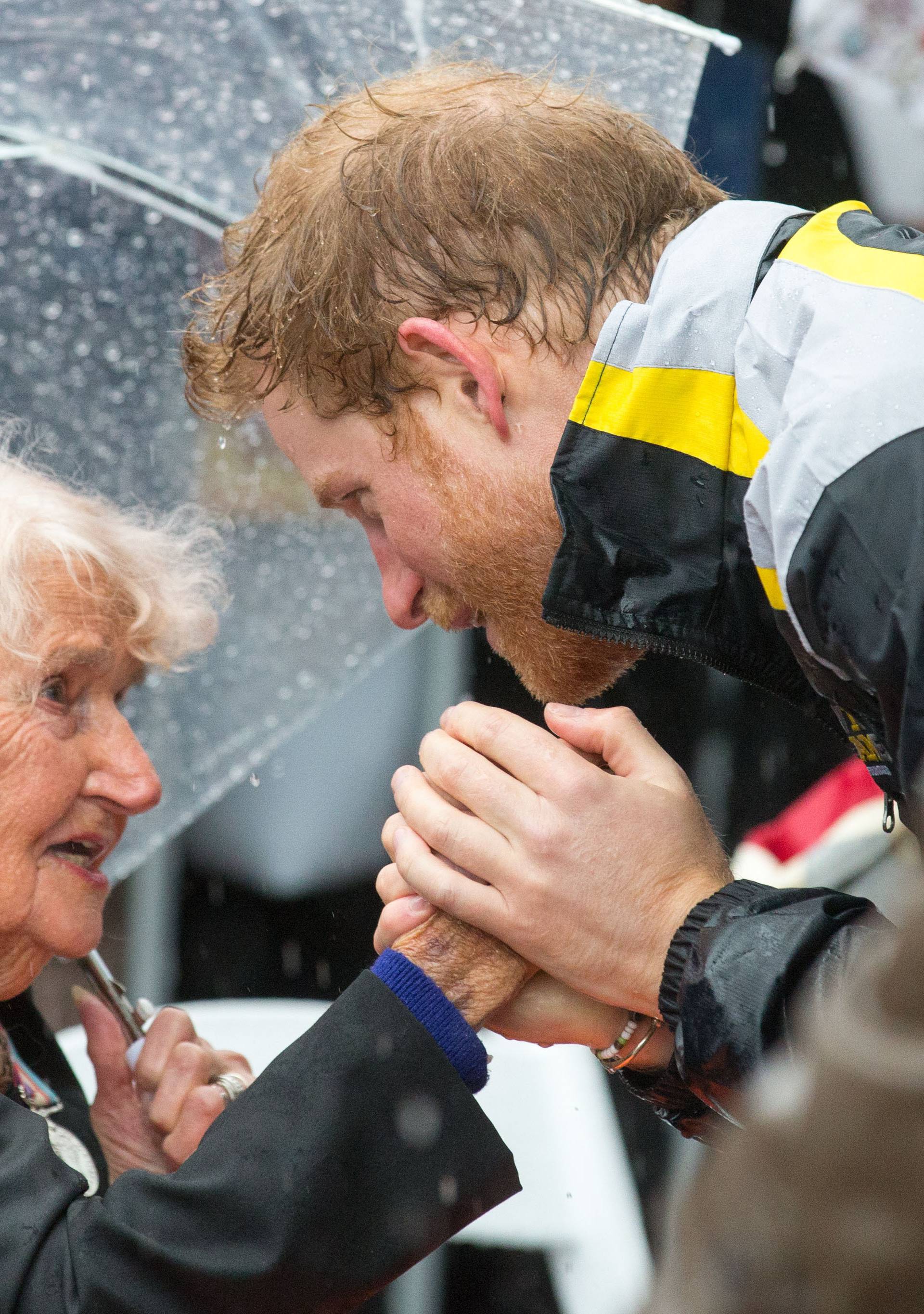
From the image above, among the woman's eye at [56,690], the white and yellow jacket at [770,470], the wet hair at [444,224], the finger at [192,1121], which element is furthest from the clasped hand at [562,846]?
the woman's eye at [56,690]

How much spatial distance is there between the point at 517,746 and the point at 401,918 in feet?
0.89

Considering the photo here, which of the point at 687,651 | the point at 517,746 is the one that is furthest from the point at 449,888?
the point at 687,651

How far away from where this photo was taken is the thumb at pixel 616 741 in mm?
1766

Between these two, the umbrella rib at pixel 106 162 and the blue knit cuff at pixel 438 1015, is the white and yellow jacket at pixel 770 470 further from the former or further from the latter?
the umbrella rib at pixel 106 162

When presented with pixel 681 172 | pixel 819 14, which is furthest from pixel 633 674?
pixel 681 172

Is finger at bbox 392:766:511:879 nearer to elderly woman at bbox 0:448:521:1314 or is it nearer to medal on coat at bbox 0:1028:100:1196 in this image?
elderly woman at bbox 0:448:521:1314

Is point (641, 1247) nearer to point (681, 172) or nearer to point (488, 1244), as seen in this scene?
point (488, 1244)

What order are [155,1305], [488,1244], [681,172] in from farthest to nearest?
[488,1244] < [681,172] < [155,1305]

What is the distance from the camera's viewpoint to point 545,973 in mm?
1880

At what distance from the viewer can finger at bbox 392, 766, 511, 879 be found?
1714mm

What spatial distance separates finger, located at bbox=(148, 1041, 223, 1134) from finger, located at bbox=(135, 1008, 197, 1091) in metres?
0.01

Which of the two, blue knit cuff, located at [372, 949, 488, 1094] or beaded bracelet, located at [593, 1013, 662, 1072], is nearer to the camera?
blue knit cuff, located at [372, 949, 488, 1094]

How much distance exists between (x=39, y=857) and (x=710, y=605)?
1.18 m

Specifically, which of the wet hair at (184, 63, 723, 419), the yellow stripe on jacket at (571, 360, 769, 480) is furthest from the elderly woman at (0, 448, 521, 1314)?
the wet hair at (184, 63, 723, 419)
